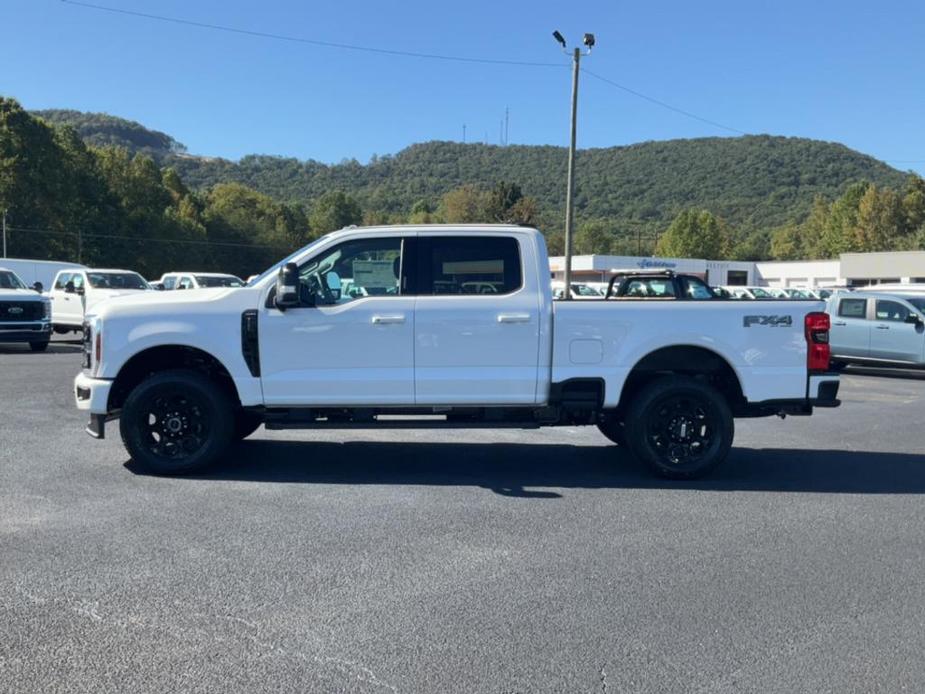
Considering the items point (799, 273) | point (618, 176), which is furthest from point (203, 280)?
point (618, 176)

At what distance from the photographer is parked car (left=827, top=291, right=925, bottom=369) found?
1700cm

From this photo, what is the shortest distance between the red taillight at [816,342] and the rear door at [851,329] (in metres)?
11.5

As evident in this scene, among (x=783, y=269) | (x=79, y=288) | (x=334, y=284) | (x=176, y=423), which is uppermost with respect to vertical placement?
(x=783, y=269)

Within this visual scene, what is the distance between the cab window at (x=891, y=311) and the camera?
1719 cm

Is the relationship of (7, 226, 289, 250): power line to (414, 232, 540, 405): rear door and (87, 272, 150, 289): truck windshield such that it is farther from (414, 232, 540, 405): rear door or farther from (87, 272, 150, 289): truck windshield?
(414, 232, 540, 405): rear door

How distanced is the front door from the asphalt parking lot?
2.55ft

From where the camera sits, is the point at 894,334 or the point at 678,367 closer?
the point at 678,367

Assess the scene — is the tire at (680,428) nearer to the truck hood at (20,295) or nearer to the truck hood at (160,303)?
the truck hood at (160,303)

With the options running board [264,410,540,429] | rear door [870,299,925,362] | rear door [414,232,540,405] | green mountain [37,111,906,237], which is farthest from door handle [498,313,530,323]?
green mountain [37,111,906,237]

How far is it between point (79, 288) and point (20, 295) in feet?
9.05

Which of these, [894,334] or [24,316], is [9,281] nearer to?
[24,316]

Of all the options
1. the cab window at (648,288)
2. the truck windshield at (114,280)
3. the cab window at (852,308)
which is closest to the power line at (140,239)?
the truck windshield at (114,280)

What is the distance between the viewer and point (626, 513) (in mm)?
6266

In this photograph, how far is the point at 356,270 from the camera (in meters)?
7.32
